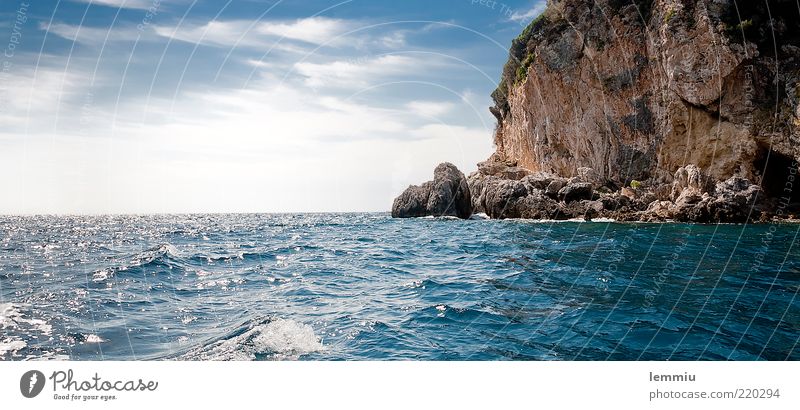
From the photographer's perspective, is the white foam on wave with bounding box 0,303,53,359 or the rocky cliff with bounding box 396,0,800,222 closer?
the white foam on wave with bounding box 0,303,53,359

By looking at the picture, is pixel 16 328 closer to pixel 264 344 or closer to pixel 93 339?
pixel 93 339

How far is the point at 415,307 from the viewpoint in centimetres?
→ 1020

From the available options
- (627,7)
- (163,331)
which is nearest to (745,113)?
(627,7)

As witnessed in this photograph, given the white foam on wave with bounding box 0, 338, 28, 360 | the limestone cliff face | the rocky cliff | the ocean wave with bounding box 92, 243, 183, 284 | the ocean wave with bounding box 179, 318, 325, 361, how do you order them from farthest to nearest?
the limestone cliff face < the rocky cliff < the ocean wave with bounding box 92, 243, 183, 284 < the white foam on wave with bounding box 0, 338, 28, 360 < the ocean wave with bounding box 179, 318, 325, 361

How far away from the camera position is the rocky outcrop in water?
5787cm

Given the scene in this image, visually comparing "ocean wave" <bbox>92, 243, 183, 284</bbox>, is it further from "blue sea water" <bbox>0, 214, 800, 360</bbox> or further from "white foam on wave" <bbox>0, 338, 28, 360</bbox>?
"white foam on wave" <bbox>0, 338, 28, 360</bbox>

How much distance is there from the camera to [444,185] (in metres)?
Answer: 59.8

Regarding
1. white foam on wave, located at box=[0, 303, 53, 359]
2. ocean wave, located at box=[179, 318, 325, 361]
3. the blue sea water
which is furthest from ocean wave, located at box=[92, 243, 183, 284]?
ocean wave, located at box=[179, 318, 325, 361]
